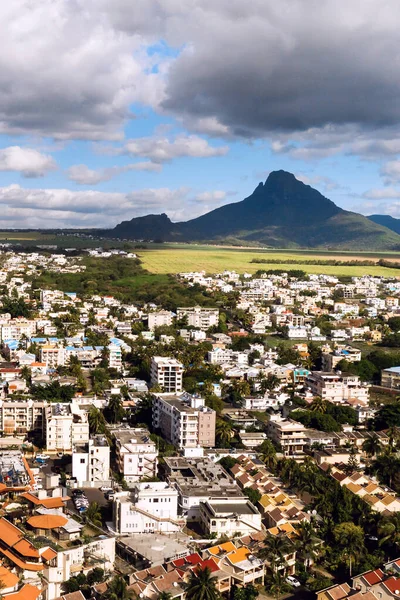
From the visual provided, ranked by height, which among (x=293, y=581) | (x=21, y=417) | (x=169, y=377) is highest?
(x=169, y=377)

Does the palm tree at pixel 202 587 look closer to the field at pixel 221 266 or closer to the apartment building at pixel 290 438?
the apartment building at pixel 290 438

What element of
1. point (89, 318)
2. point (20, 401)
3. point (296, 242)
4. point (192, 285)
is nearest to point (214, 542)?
point (20, 401)

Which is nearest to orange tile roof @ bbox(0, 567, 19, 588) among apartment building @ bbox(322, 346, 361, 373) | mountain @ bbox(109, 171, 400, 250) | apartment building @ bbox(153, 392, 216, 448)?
apartment building @ bbox(153, 392, 216, 448)

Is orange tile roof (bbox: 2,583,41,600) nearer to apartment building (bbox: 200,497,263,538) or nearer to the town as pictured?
the town

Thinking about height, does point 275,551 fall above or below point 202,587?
below

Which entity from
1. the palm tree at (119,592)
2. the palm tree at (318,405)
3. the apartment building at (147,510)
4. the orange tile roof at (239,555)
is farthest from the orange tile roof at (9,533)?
the palm tree at (318,405)

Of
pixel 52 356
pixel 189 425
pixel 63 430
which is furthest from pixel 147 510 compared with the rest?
pixel 52 356

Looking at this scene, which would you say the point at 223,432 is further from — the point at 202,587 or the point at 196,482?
the point at 202,587

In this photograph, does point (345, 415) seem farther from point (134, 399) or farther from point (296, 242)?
point (296, 242)
